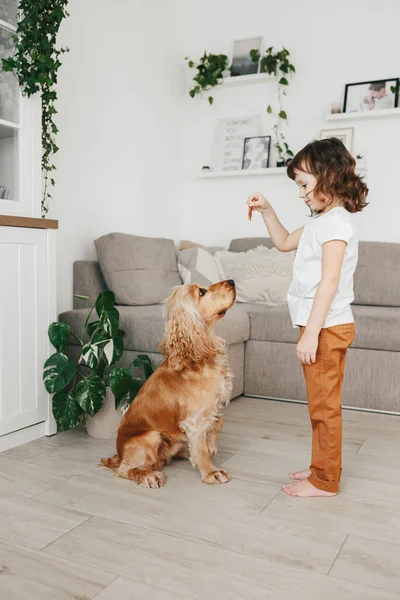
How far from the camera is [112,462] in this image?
2242mm

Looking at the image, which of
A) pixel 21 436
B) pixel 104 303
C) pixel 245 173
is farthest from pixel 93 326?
pixel 245 173

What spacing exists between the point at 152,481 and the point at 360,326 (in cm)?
153

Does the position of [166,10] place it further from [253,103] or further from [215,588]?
[215,588]

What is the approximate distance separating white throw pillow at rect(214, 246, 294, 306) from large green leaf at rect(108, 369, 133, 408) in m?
1.27

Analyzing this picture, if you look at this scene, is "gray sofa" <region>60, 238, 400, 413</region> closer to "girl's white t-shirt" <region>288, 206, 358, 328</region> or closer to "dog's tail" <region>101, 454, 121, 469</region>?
"dog's tail" <region>101, 454, 121, 469</region>

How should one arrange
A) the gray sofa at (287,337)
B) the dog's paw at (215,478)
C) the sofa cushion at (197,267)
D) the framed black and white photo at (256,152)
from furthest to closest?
the framed black and white photo at (256,152), the sofa cushion at (197,267), the gray sofa at (287,337), the dog's paw at (215,478)

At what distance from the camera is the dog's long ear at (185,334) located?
2.08 metres

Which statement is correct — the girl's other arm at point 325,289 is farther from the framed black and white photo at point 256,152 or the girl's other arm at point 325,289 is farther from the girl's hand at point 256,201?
the framed black and white photo at point 256,152

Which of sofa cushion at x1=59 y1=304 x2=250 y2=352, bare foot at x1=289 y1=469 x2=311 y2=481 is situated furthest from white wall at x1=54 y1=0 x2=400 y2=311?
bare foot at x1=289 y1=469 x2=311 y2=481

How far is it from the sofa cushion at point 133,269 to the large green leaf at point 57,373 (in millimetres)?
816

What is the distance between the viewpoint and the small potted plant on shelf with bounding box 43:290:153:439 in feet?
8.19

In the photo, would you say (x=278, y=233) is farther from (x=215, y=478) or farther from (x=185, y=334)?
(x=215, y=478)

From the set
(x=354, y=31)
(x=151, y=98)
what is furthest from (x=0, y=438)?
(x=354, y=31)

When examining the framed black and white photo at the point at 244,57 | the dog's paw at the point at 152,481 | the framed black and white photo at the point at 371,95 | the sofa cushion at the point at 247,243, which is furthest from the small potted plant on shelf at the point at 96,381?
the framed black and white photo at the point at 244,57
